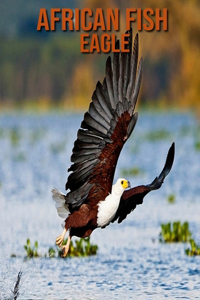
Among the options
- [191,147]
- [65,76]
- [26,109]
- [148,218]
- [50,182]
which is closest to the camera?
[148,218]

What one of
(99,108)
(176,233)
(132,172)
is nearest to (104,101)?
(99,108)

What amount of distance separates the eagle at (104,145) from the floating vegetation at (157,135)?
16290 millimetres

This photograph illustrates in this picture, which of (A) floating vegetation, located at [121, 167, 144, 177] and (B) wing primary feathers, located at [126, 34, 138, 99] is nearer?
(B) wing primary feathers, located at [126, 34, 138, 99]

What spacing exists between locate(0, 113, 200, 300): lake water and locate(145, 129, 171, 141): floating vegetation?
5.01 meters

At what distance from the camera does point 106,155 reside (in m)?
6.43

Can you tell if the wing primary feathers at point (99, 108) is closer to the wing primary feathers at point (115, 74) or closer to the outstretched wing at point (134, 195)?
the wing primary feathers at point (115, 74)

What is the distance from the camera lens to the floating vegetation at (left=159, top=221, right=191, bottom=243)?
882 cm

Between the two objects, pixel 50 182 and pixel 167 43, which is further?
pixel 167 43

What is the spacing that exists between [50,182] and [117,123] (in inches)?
287

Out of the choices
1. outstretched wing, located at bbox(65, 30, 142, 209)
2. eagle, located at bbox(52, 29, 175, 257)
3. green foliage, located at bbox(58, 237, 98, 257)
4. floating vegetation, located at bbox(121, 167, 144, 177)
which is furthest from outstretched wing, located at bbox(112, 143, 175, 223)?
floating vegetation, located at bbox(121, 167, 144, 177)

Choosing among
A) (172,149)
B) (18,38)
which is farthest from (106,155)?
(18,38)

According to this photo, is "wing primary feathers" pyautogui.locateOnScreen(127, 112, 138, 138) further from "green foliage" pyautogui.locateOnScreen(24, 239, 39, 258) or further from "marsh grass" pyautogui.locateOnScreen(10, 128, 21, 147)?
"marsh grass" pyautogui.locateOnScreen(10, 128, 21, 147)

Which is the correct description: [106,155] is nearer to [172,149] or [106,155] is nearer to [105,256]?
[172,149]

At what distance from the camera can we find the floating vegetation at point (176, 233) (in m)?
8.82
